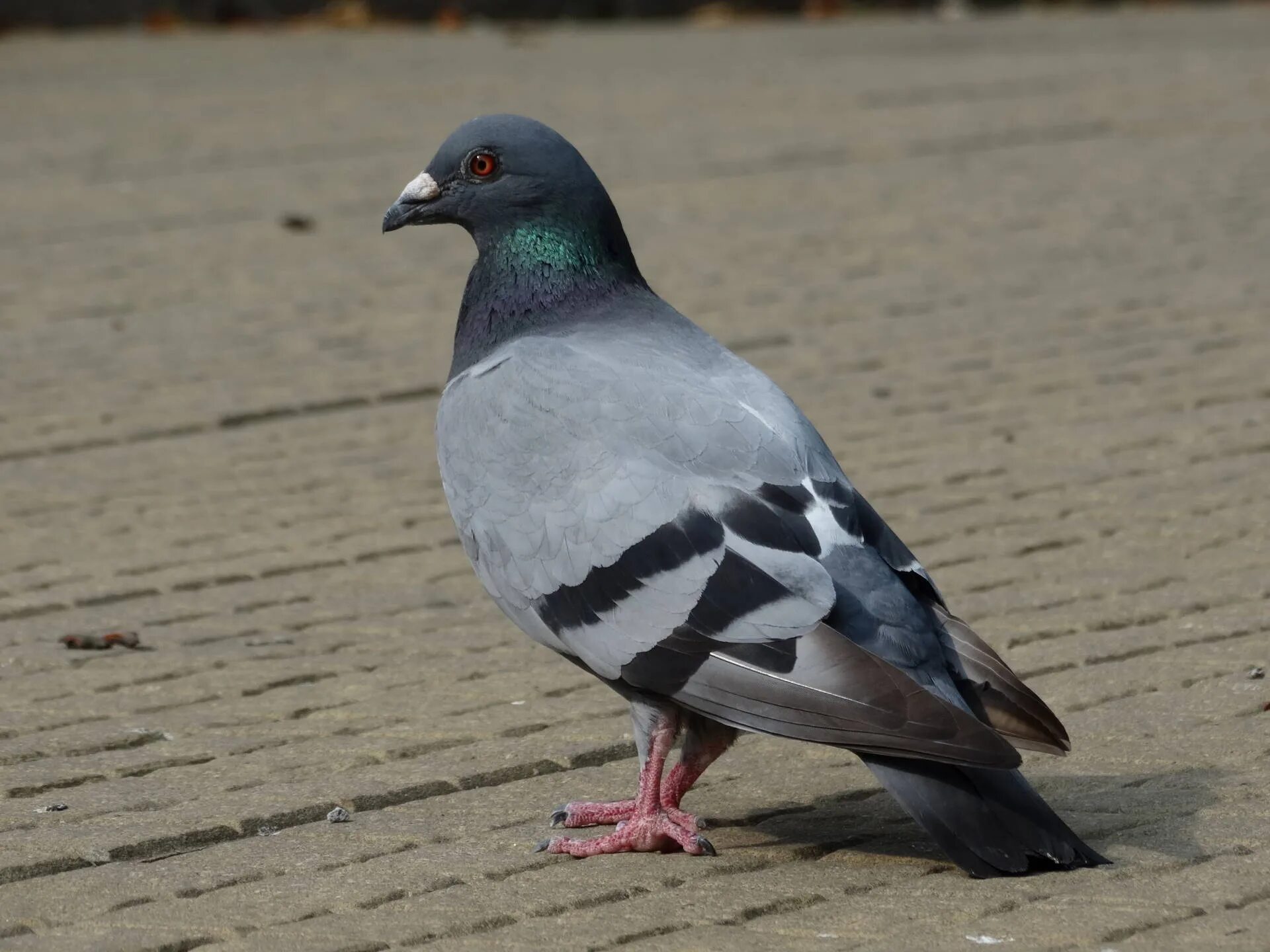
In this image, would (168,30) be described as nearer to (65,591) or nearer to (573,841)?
(65,591)

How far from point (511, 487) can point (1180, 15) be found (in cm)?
1705

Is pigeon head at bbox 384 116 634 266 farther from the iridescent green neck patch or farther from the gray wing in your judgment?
the gray wing

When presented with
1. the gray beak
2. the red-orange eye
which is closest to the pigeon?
the red-orange eye

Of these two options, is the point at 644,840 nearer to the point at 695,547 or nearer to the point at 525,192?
the point at 695,547

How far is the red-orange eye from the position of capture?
4531 millimetres

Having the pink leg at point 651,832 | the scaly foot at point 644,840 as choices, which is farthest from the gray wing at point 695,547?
the scaly foot at point 644,840

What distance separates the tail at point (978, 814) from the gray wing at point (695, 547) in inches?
3.9

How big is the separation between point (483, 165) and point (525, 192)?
0.14m

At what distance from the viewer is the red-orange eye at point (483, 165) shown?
4.53 meters

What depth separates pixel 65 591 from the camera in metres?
5.57

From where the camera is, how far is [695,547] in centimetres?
373

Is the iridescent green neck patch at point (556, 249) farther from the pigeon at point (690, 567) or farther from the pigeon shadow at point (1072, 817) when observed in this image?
the pigeon shadow at point (1072, 817)

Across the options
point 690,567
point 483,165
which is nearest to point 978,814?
point 690,567

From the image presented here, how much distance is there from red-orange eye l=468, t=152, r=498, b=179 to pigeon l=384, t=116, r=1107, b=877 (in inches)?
5.1
